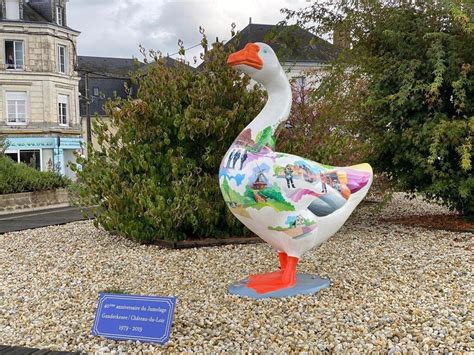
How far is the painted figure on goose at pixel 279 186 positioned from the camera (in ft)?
12.9

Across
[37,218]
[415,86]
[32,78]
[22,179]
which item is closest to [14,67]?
[32,78]

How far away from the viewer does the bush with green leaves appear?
628 centimetres

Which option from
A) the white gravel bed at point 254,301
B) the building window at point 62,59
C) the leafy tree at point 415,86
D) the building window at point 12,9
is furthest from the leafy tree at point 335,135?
the building window at point 12,9

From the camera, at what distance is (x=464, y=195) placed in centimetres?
678

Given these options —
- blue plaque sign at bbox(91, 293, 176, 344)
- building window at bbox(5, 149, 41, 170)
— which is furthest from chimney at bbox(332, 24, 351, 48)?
building window at bbox(5, 149, 41, 170)

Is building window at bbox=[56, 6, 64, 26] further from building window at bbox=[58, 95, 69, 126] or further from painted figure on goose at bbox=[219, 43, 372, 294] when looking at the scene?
painted figure on goose at bbox=[219, 43, 372, 294]

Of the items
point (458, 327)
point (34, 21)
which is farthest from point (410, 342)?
point (34, 21)

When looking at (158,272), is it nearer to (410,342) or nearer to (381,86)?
(410,342)

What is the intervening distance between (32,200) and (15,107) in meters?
14.4

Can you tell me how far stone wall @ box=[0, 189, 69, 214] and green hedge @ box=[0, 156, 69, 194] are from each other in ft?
0.74

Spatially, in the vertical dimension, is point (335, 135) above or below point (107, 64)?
below

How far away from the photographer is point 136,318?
11.2ft

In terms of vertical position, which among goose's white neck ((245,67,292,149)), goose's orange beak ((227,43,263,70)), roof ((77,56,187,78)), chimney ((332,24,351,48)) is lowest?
goose's white neck ((245,67,292,149))

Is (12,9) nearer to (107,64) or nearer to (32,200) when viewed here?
(107,64)
